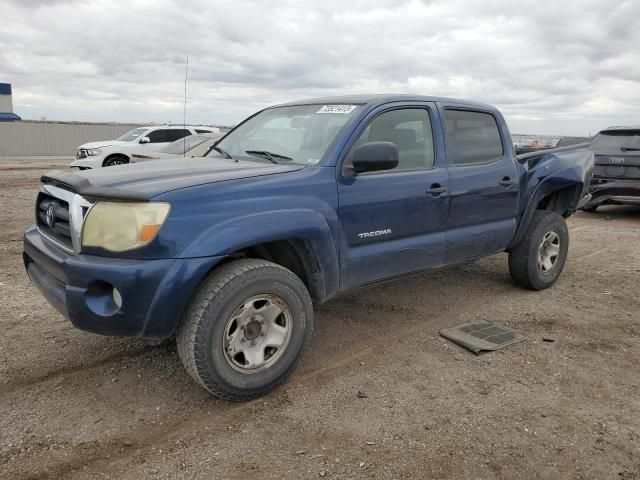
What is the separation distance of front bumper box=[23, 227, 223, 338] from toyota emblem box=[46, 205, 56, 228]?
18.1 inches

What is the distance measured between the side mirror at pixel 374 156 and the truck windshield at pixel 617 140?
7.75 m

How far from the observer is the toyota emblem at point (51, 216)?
314 cm

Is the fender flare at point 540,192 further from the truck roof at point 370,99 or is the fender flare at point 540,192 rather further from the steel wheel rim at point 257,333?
the steel wheel rim at point 257,333

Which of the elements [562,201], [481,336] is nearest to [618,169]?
[562,201]

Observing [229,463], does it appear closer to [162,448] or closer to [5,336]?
[162,448]

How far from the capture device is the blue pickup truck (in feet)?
8.86

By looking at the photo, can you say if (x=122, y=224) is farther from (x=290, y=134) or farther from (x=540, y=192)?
(x=540, y=192)

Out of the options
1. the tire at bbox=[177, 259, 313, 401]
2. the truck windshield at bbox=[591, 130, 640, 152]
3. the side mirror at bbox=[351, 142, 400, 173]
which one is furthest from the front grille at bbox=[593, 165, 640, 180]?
the tire at bbox=[177, 259, 313, 401]

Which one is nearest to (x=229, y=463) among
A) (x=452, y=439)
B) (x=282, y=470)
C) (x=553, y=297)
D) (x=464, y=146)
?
(x=282, y=470)

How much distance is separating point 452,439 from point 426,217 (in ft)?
5.46

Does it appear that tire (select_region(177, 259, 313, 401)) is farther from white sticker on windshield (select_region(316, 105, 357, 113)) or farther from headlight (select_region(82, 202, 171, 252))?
white sticker on windshield (select_region(316, 105, 357, 113))

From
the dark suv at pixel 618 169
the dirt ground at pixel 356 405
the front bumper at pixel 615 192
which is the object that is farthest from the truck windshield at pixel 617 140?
the dirt ground at pixel 356 405

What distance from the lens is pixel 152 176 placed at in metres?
3.11

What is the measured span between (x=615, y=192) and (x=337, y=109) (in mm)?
7439
